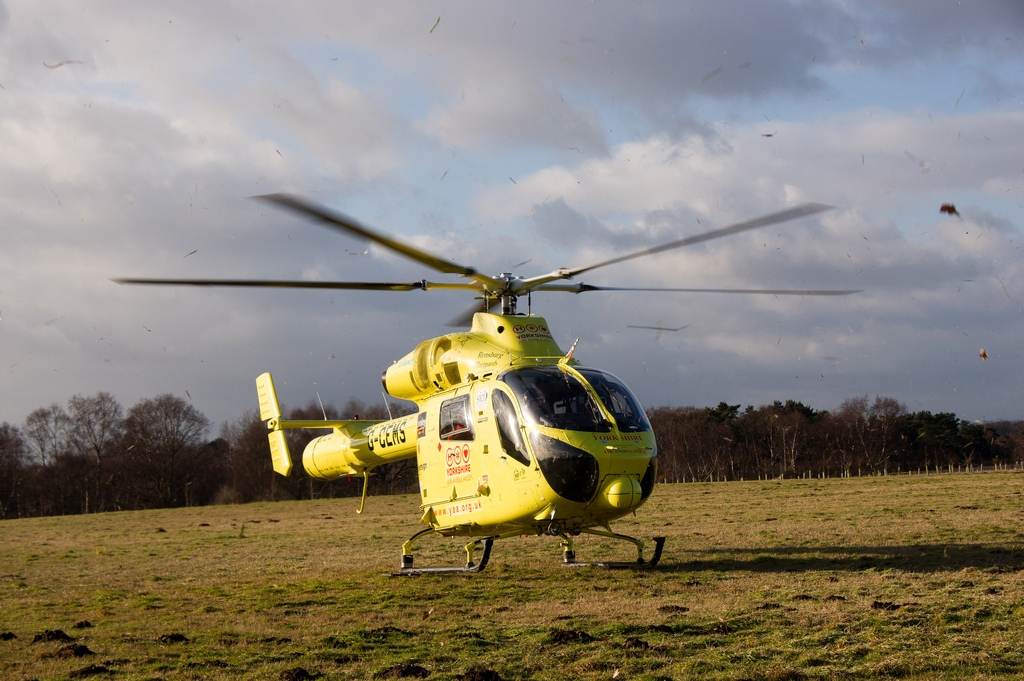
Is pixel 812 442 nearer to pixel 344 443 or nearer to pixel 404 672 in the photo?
pixel 344 443

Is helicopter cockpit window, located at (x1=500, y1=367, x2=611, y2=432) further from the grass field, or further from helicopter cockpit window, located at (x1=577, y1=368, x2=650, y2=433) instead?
the grass field

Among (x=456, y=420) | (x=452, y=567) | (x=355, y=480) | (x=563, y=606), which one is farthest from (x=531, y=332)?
(x=355, y=480)

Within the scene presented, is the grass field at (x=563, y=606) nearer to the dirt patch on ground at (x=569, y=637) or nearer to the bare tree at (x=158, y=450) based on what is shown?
the dirt patch on ground at (x=569, y=637)

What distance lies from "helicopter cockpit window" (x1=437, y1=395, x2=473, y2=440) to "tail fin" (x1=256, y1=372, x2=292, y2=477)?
26.0 feet

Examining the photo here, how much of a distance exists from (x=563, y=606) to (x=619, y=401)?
3376 millimetres

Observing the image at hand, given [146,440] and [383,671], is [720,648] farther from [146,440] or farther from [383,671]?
[146,440]

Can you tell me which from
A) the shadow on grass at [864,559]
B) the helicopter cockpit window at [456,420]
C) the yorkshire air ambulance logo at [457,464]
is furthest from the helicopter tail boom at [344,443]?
the shadow on grass at [864,559]

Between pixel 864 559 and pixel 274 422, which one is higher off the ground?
pixel 274 422

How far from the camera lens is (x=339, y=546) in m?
20.0

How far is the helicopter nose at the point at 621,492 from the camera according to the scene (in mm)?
11625

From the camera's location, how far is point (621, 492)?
38.1 feet

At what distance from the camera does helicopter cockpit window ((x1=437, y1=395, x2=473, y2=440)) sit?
1351cm

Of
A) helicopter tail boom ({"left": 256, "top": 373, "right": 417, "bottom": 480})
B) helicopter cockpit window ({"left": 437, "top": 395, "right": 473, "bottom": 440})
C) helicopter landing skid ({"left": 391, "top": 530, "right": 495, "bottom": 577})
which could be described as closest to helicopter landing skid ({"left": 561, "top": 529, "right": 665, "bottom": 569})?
helicopter landing skid ({"left": 391, "top": 530, "right": 495, "bottom": 577})

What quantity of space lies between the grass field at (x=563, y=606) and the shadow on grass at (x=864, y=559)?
0.19ft
